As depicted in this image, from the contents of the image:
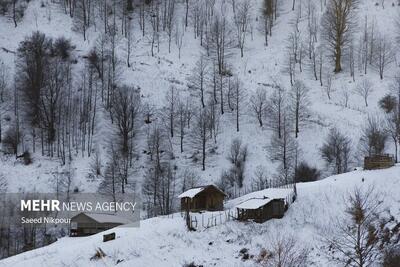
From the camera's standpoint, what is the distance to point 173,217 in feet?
146

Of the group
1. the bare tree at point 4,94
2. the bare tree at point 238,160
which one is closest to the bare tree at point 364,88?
the bare tree at point 238,160

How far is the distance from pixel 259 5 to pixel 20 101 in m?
55.4

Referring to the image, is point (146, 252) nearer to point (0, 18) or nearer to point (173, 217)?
point (173, 217)

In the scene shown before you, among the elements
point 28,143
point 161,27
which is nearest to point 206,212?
point 28,143

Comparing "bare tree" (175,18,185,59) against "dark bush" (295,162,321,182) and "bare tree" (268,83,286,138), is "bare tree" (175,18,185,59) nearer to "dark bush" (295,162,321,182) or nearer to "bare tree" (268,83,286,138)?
"bare tree" (268,83,286,138)

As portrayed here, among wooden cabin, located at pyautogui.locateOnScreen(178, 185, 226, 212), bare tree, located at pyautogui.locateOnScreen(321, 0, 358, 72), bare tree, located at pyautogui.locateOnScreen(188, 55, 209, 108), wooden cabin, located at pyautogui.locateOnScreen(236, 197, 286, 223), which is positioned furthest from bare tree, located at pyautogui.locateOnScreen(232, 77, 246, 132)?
wooden cabin, located at pyautogui.locateOnScreen(236, 197, 286, 223)

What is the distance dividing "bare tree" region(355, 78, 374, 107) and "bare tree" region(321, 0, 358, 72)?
671 cm

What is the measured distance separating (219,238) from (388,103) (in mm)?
41043

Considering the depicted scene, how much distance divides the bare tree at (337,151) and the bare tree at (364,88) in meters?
11.1

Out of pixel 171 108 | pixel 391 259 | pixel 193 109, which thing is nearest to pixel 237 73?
pixel 193 109

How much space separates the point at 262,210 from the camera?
4197cm

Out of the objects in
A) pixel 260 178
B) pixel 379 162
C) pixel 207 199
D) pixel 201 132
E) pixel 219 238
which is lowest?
pixel 219 238

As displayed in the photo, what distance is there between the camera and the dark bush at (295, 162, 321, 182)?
60.1 meters

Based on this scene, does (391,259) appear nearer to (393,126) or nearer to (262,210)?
(262,210)
